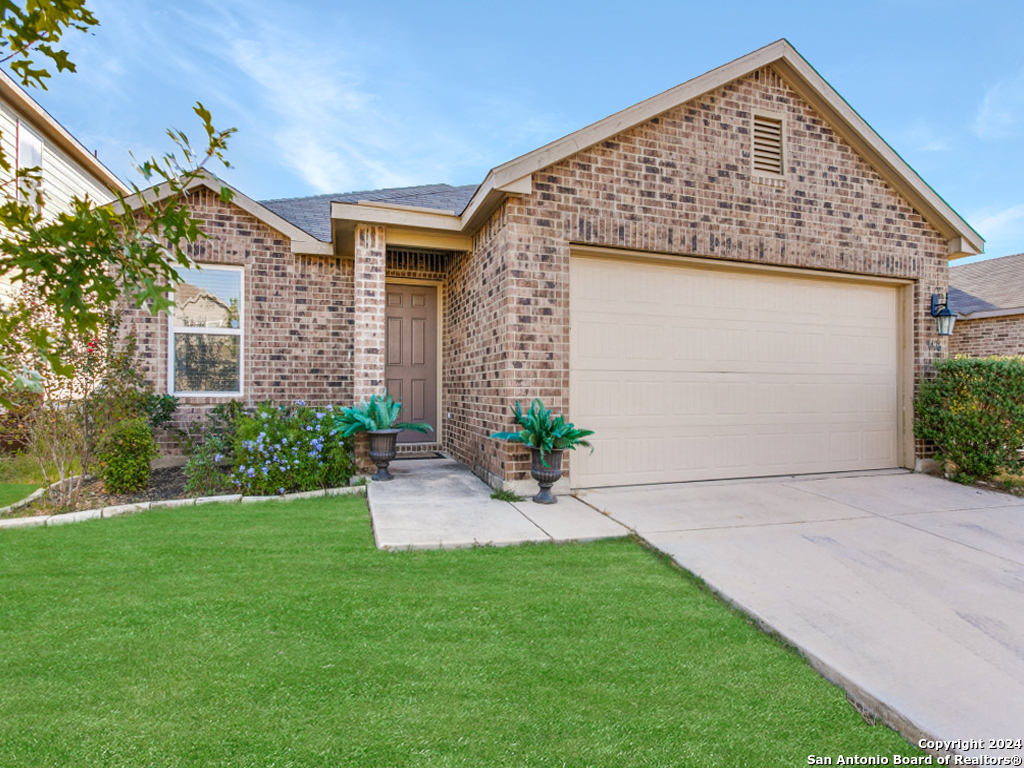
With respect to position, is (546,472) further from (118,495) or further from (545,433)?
(118,495)

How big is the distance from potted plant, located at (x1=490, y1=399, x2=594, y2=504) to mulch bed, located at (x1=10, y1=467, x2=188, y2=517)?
3.56 metres

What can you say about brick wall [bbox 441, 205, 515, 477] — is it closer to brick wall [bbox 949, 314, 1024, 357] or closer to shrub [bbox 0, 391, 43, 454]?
shrub [bbox 0, 391, 43, 454]

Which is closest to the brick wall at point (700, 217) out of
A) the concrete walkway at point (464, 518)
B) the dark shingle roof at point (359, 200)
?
the concrete walkway at point (464, 518)

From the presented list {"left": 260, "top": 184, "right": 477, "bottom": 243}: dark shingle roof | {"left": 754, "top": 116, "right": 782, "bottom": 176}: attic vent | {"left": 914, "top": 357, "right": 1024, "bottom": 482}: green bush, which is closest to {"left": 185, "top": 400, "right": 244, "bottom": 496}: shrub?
{"left": 260, "top": 184, "right": 477, "bottom": 243}: dark shingle roof

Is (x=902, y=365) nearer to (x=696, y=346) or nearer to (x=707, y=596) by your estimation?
(x=696, y=346)

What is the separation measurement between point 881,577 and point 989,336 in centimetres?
1265

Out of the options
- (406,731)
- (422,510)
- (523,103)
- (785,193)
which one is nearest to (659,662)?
(406,731)

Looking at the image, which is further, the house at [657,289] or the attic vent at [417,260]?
the attic vent at [417,260]

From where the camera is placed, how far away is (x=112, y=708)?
2.17 m

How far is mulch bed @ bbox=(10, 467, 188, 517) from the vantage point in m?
5.51

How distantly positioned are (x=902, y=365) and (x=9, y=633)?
9.19 meters

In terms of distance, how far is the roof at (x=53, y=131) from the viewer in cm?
881

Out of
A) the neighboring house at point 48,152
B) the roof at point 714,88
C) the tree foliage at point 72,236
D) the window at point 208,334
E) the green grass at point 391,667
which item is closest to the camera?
the tree foliage at point 72,236

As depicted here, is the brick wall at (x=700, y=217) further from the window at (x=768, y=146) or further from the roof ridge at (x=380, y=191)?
the roof ridge at (x=380, y=191)
